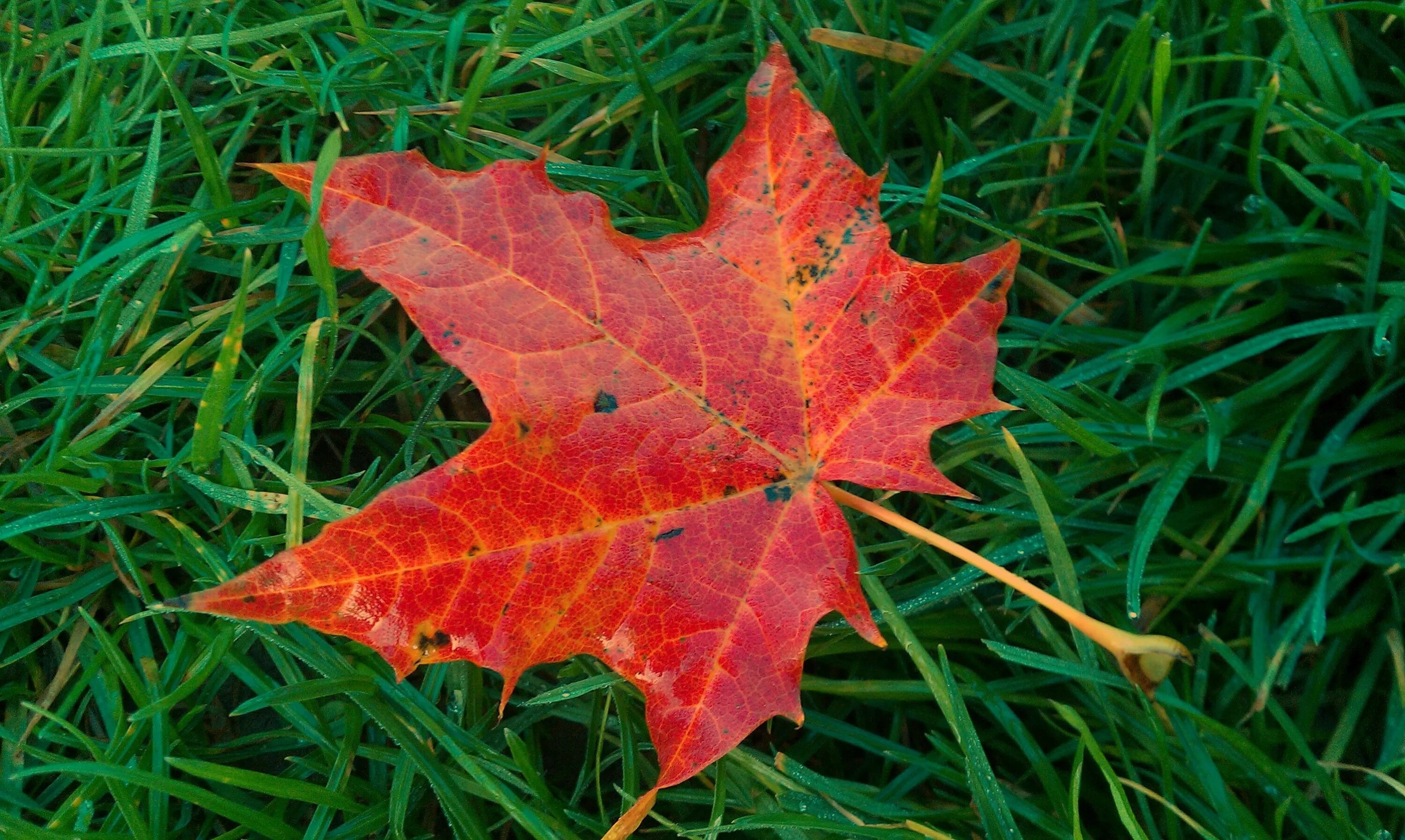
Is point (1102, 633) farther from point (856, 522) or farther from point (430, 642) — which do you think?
point (430, 642)

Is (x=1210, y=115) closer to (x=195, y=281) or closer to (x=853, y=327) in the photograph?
(x=853, y=327)

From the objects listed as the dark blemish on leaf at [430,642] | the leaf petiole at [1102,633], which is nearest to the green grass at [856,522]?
the leaf petiole at [1102,633]

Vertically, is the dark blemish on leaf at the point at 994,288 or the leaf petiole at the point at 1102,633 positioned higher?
the dark blemish on leaf at the point at 994,288

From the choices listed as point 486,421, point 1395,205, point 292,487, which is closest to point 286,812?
point 292,487

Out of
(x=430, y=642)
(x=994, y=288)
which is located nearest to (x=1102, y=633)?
(x=994, y=288)

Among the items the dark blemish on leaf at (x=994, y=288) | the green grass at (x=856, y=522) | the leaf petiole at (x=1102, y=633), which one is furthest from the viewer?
the green grass at (x=856, y=522)

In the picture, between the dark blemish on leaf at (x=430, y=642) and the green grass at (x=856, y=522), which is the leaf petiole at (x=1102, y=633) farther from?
the dark blemish on leaf at (x=430, y=642)
